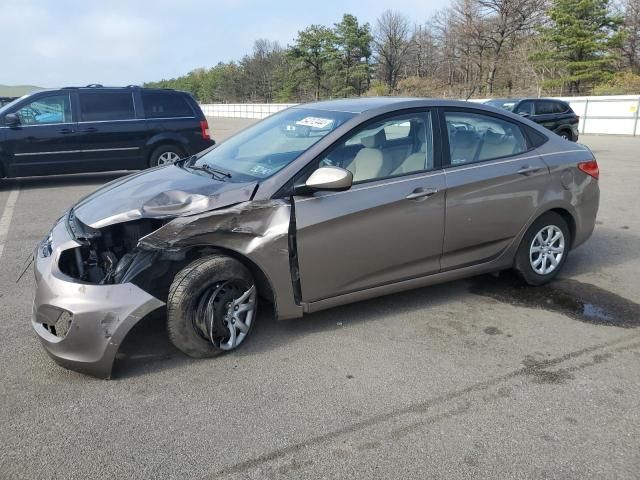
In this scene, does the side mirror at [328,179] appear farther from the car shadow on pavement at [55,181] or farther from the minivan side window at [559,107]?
the minivan side window at [559,107]

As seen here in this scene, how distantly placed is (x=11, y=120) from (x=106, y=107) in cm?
160

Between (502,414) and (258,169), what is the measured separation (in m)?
2.21

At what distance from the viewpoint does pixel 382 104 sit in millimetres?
4016

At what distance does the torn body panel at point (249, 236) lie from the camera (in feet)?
10.6

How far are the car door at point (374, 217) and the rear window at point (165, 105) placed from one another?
7596mm

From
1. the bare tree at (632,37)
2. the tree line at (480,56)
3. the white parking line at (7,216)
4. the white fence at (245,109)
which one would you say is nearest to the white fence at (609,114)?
the tree line at (480,56)

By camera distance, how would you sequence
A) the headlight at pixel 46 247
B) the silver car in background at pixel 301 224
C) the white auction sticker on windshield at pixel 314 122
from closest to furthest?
the silver car in background at pixel 301 224 → the headlight at pixel 46 247 → the white auction sticker on windshield at pixel 314 122

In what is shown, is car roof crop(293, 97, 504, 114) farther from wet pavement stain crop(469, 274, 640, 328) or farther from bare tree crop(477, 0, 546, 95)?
bare tree crop(477, 0, 546, 95)

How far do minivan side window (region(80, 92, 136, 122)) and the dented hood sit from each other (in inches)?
263

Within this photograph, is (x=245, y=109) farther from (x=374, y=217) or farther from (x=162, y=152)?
(x=374, y=217)

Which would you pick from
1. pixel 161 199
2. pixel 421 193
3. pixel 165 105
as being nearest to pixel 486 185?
pixel 421 193

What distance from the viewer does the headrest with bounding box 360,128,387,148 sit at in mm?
3822

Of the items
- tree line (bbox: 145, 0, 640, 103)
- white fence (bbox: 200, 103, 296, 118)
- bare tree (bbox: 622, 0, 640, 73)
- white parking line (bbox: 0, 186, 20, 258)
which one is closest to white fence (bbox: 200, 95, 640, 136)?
tree line (bbox: 145, 0, 640, 103)

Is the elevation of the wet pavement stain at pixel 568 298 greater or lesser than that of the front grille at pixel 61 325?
lesser
